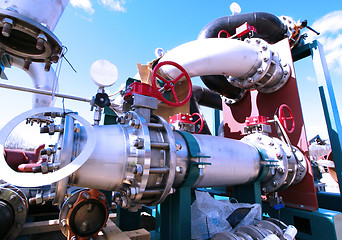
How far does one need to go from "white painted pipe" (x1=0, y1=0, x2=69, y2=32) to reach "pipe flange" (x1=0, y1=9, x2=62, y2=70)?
2.8 inches

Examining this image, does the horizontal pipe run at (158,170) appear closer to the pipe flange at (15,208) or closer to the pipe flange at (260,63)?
the pipe flange at (15,208)

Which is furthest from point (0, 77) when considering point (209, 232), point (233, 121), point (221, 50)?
point (233, 121)

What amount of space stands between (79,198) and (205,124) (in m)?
2.39

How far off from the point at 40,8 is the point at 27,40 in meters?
0.22

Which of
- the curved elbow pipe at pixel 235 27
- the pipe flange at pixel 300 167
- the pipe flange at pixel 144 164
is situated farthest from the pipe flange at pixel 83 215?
the curved elbow pipe at pixel 235 27

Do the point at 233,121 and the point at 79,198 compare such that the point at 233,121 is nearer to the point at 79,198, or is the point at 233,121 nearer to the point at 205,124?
the point at 205,124

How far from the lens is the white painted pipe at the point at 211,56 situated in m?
1.64

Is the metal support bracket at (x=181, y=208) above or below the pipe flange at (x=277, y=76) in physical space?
below

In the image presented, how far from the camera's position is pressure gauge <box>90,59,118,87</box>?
1.21 meters

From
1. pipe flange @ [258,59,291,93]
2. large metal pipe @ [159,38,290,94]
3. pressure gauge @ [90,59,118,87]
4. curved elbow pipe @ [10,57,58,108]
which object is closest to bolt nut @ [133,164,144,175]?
pressure gauge @ [90,59,118,87]

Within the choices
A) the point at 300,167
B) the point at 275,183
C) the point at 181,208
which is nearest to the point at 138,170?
the point at 181,208

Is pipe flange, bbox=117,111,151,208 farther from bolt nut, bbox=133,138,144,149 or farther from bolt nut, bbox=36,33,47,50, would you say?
bolt nut, bbox=36,33,47,50

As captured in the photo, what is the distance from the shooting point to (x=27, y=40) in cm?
124

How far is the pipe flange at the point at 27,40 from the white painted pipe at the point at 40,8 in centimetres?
7
